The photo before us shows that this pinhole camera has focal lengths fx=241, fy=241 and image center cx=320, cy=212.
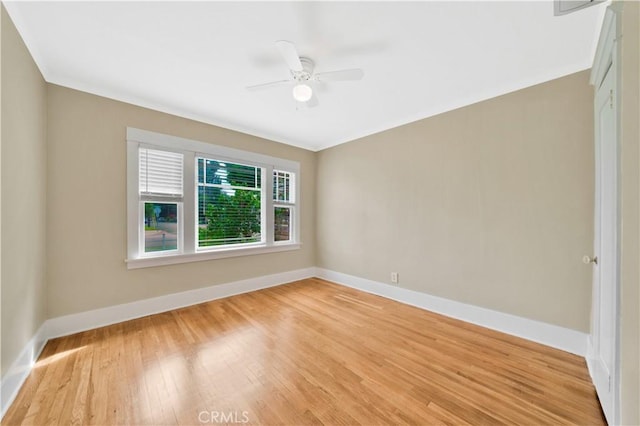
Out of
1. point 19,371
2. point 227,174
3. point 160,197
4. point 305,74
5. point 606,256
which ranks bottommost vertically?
point 19,371

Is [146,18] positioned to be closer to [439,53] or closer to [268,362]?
[439,53]

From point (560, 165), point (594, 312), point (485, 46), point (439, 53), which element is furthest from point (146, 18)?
point (594, 312)

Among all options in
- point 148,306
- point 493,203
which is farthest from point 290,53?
point 148,306

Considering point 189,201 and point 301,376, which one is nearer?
point 301,376

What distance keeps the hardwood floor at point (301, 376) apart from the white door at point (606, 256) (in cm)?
21

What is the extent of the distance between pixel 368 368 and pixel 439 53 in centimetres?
262

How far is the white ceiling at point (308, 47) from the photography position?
1.60m

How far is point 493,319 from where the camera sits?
2.57 metres

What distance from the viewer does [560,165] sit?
2.19 meters

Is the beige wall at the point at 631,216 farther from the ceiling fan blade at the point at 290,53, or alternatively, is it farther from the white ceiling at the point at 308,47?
the ceiling fan blade at the point at 290,53

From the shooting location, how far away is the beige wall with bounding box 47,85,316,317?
240 cm

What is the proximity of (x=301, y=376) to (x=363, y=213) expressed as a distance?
2556 millimetres

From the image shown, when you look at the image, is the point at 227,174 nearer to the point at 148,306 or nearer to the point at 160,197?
the point at 160,197

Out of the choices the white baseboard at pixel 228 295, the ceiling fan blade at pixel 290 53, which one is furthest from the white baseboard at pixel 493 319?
the ceiling fan blade at pixel 290 53
